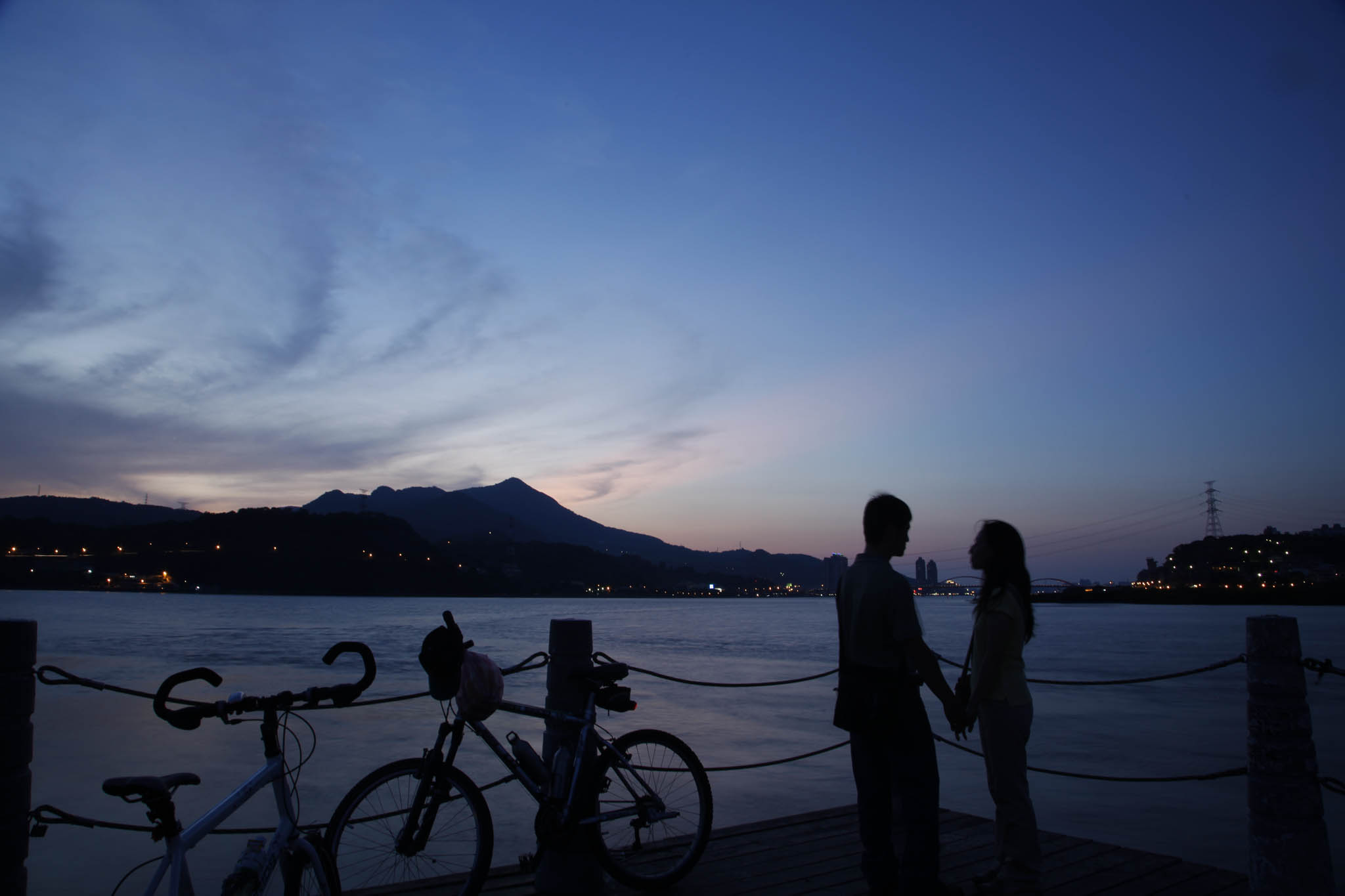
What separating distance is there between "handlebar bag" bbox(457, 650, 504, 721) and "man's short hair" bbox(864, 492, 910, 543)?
211 centimetres

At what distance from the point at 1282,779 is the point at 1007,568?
1.89 meters

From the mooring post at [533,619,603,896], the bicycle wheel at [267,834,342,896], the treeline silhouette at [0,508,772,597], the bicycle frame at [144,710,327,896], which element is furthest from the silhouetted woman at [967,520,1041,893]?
the treeline silhouette at [0,508,772,597]

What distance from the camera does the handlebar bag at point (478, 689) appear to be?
14.0 feet

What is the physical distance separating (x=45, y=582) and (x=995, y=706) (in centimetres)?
20689

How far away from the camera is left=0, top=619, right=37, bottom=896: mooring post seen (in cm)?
353

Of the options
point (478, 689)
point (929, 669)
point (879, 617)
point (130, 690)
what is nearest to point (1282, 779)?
point (929, 669)

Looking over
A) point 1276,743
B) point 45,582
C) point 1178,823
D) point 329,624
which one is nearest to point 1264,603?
point 329,624

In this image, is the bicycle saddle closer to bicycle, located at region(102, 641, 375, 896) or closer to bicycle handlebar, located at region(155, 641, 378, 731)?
bicycle, located at region(102, 641, 375, 896)

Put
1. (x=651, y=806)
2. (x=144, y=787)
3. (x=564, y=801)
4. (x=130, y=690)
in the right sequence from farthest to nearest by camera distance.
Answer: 1. (x=651, y=806)
2. (x=130, y=690)
3. (x=564, y=801)
4. (x=144, y=787)

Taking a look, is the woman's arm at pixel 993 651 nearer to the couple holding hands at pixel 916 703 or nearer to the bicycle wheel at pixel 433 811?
the couple holding hands at pixel 916 703

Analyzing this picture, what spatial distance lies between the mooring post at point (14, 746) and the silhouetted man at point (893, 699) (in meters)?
3.80

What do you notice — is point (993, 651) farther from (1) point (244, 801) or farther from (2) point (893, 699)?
(1) point (244, 801)

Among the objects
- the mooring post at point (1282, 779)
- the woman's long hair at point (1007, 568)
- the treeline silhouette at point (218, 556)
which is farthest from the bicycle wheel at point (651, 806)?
the treeline silhouette at point (218, 556)

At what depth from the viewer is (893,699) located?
4055mm
